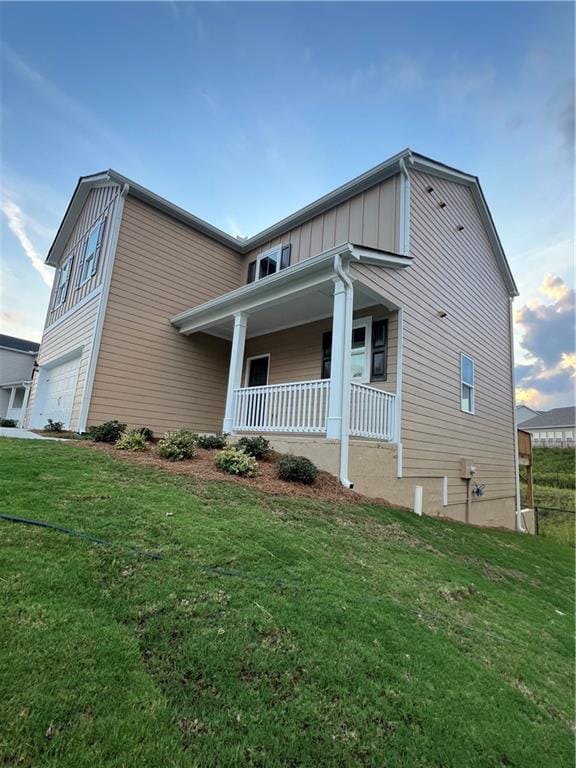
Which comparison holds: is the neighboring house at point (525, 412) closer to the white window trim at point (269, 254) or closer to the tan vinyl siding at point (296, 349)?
the white window trim at point (269, 254)

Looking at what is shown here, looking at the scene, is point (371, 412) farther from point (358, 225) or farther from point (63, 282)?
point (63, 282)

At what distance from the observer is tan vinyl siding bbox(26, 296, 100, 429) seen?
897 centimetres

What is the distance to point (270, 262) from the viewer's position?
11281 millimetres

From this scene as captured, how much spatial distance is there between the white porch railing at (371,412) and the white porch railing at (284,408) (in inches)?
20.3

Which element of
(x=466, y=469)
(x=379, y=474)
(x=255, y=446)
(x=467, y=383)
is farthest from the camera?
(x=467, y=383)

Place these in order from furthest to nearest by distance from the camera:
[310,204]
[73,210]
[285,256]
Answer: [73,210] < [285,256] < [310,204]

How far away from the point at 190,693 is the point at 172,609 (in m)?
0.59

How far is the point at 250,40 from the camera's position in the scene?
939cm

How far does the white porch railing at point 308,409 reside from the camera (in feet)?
21.9

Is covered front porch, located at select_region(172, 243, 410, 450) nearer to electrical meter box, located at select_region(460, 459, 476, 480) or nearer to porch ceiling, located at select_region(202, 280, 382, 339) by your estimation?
porch ceiling, located at select_region(202, 280, 382, 339)

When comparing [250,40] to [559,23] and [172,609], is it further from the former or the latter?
[172,609]

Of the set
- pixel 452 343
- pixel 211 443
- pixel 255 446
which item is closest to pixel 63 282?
pixel 211 443

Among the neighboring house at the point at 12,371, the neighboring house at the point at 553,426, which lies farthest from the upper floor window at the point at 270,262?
the neighboring house at the point at 553,426

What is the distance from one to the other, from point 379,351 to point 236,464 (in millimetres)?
4142
